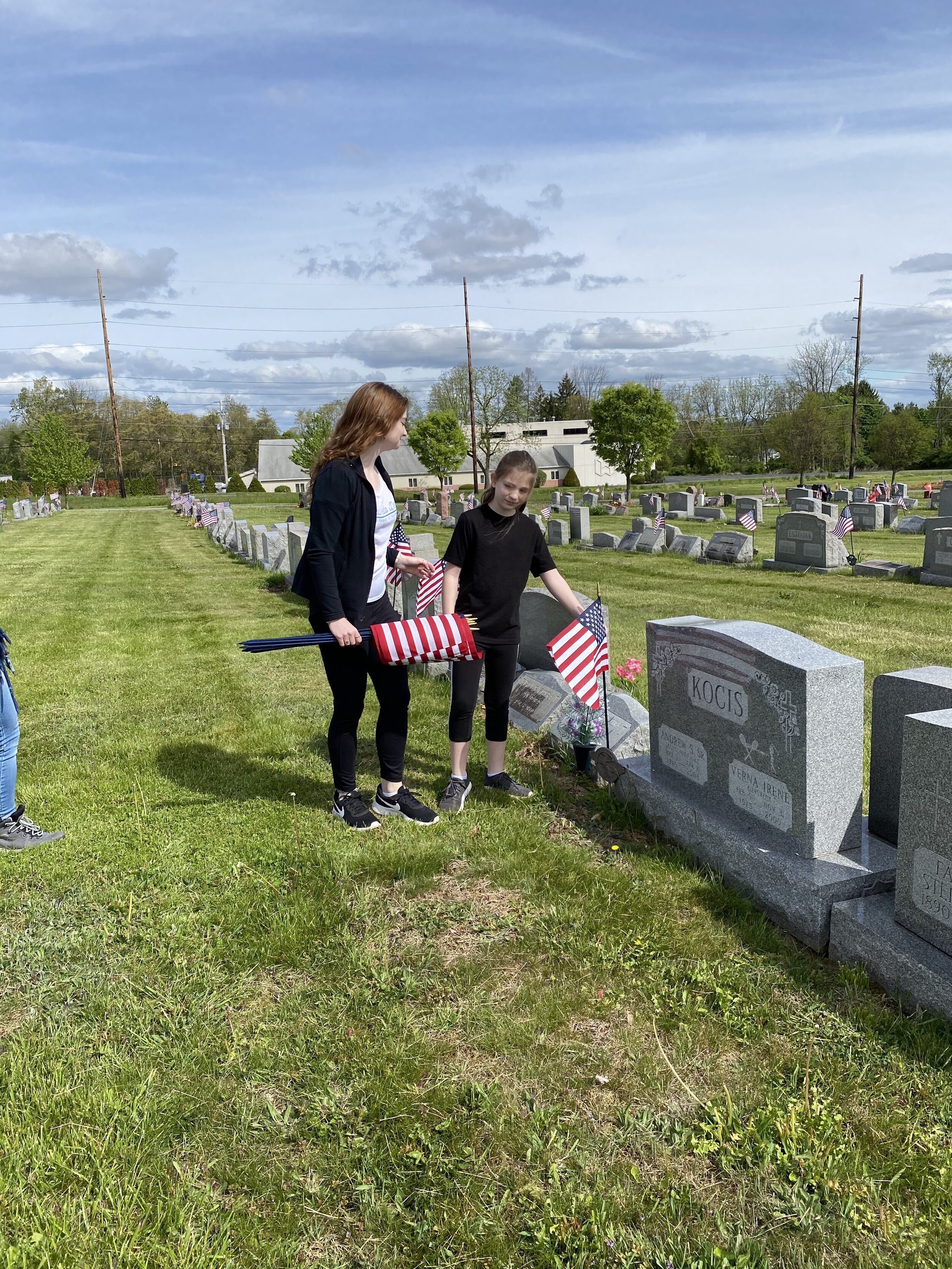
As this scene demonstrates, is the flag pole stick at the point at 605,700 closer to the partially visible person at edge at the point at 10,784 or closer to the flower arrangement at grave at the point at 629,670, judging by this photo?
the flower arrangement at grave at the point at 629,670

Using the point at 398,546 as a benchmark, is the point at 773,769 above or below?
below

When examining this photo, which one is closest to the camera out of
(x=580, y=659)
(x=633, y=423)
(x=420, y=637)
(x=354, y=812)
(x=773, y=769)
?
(x=773, y=769)

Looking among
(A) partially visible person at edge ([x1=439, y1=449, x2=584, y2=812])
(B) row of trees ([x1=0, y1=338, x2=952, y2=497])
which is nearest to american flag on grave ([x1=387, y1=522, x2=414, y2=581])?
(A) partially visible person at edge ([x1=439, y1=449, x2=584, y2=812])

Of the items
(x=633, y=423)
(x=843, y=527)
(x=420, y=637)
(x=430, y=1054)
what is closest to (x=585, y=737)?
(x=420, y=637)

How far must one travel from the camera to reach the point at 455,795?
4.80m

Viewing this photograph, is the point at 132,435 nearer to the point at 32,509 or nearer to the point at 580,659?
the point at 32,509

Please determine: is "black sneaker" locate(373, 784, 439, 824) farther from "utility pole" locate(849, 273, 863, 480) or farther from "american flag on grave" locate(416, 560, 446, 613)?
"utility pole" locate(849, 273, 863, 480)

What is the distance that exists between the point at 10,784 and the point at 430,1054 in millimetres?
2824

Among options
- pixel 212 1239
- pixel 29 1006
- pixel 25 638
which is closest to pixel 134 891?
pixel 29 1006

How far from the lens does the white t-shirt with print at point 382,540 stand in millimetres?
4223

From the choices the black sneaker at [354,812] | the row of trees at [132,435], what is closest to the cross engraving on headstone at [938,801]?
the black sneaker at [354,812]

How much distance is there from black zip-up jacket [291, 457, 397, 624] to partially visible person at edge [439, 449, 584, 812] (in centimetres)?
52

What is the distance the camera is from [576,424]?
95.2 meters

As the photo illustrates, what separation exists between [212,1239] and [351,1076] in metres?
0.65
